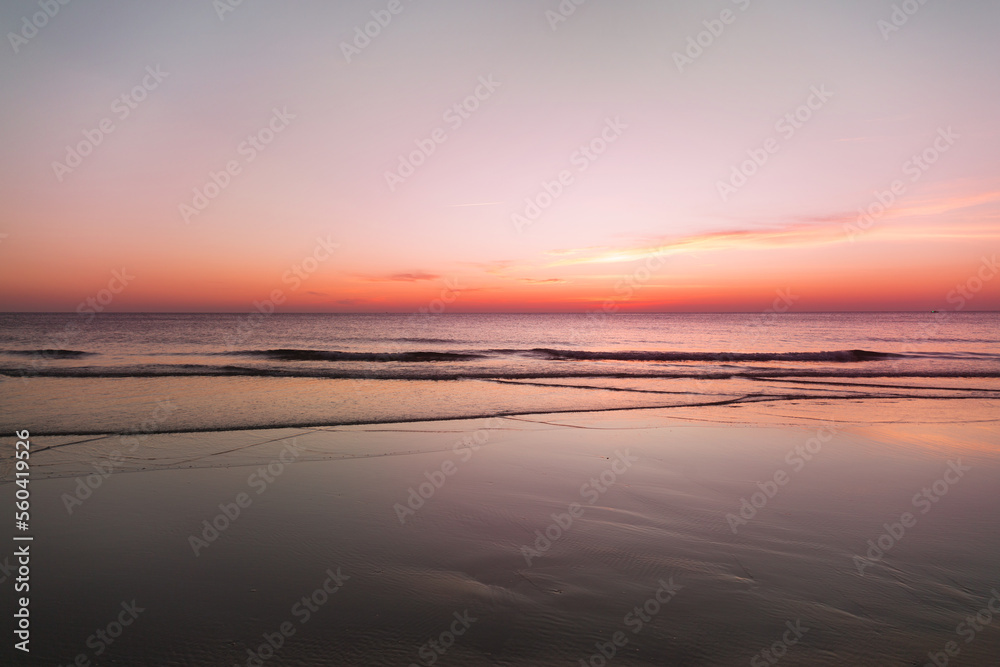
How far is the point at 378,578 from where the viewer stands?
4.20 metres

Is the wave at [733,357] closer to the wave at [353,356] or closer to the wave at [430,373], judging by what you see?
the wave at [430,373]

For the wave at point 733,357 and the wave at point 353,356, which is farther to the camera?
the wave at point 733,357

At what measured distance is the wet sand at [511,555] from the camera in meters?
3.36

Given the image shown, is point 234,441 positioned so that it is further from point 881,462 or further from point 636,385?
point 636,385

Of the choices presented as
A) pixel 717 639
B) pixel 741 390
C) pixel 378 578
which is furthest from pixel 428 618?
pixel 741 390

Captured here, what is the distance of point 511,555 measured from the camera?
15.5ft

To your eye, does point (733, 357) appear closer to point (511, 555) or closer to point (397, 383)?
point (397, 383)

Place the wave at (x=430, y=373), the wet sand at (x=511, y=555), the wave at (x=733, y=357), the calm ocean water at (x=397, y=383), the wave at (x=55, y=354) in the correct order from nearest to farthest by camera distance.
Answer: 1. the wet sand at (x=511, y=555)
2. the calm ocean water at (x=397, y=383)
3. the wave at (x=430, y=373)
4. the wave at (x=55, y=354)
5. the wave at (x=733, y=357)

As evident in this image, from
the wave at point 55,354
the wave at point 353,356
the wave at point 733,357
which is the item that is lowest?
the wave at point 55,354

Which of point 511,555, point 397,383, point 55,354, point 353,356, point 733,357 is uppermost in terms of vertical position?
point 733,357

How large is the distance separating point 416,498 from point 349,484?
1.02 m

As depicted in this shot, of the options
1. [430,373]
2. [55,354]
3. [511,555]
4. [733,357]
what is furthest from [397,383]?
[55,354]

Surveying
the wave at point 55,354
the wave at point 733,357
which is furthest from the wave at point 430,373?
the wave at point 55,354

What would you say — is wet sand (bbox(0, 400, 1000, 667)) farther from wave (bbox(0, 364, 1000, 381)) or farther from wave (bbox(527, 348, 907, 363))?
wave (bbox(527, 348, 907, 363))
